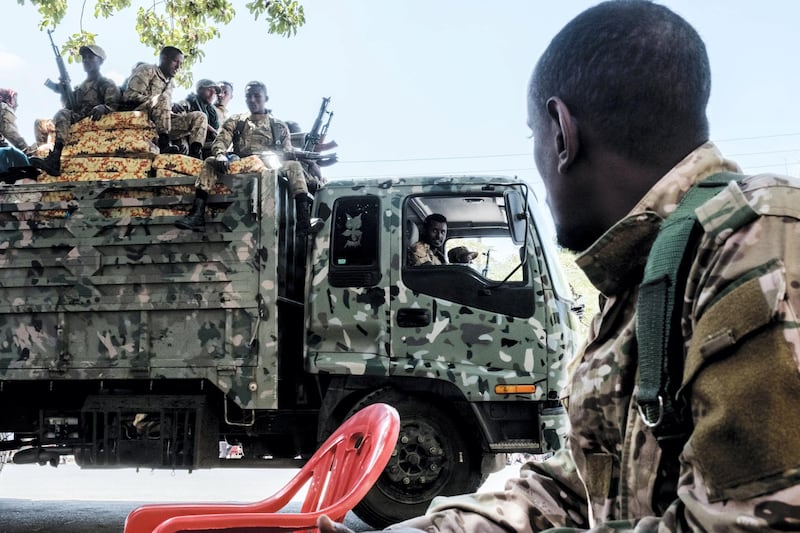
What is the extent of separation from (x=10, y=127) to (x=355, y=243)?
3346mm

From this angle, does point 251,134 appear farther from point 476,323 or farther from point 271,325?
point 476,323

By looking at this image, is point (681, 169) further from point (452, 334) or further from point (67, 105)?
point (67, 105)

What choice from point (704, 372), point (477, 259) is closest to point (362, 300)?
point (477, 259)

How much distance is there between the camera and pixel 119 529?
527 centimetres

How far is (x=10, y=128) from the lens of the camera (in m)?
6.20

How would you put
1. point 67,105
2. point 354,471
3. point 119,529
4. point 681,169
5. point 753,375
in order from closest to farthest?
1. point 753,375
2. point 681,169
3. point 354,471
4. point 119,529
5. point 67,105

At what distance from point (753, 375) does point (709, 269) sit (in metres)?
0.12

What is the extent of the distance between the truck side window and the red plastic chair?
249 cm

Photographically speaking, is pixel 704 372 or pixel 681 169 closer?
pixel 704 372

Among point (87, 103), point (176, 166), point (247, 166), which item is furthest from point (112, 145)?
point (247, 166)

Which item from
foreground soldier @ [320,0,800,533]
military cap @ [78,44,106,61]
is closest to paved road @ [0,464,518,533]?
military cap @ [78,44,106,61]

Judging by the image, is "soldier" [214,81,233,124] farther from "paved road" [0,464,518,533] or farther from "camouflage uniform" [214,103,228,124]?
"paved road" [0,464,518,533]

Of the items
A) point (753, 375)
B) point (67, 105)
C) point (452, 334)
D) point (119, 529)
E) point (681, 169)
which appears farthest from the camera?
point (67, 105)

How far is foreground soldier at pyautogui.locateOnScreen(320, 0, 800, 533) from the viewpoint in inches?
26.0
